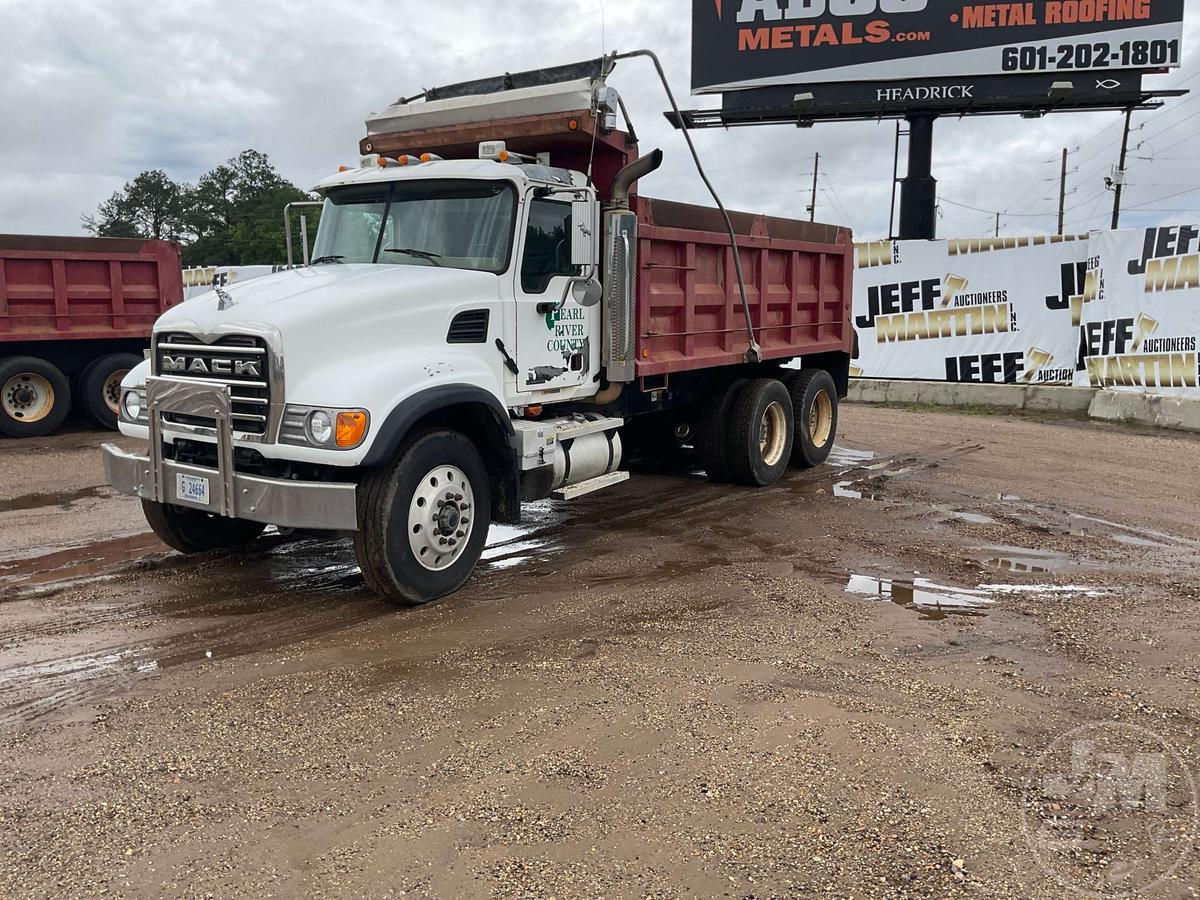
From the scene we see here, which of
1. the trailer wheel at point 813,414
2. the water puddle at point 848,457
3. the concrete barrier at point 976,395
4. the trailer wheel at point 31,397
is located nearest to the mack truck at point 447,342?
the trailer wheel at point 813,414

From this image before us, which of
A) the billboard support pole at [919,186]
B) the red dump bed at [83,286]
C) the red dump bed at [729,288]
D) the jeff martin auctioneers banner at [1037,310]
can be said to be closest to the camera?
the red dump bed at [729,288]

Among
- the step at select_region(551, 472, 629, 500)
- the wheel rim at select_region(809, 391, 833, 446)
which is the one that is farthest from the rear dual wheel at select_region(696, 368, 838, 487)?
the step at select_region(551, 472, 629, 500)

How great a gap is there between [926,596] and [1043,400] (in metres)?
10.1

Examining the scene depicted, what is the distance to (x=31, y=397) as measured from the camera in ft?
39.8

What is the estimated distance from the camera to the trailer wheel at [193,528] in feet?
20.6

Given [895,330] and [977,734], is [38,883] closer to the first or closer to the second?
[977,734]

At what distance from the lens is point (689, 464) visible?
33.6 ft

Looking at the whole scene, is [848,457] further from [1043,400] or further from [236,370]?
[236,370]

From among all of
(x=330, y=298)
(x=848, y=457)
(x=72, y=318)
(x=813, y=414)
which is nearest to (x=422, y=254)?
(x=330, y=298)

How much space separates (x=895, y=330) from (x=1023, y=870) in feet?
49.8

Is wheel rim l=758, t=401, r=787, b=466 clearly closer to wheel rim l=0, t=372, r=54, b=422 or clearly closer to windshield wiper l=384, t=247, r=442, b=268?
windshield wiper l=384, t=247, r=442, b=268

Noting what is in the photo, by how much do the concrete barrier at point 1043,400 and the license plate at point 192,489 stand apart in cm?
1232

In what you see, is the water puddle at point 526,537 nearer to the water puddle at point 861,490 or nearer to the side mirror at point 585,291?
the side mirror at point 585,291

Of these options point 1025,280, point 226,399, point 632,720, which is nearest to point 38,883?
point 632,720
